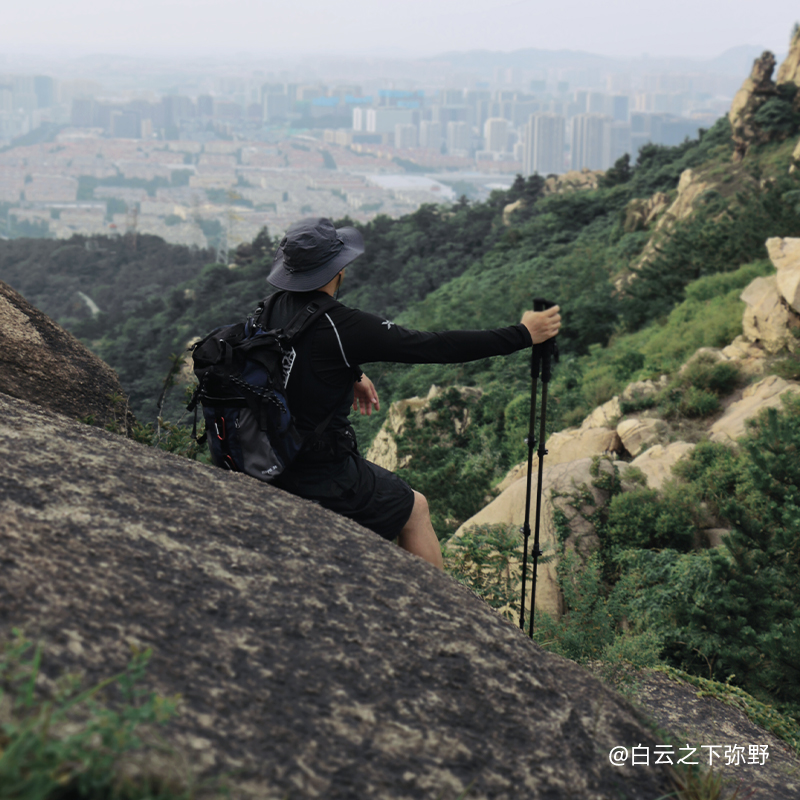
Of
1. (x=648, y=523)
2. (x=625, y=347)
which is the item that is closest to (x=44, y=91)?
(x=625, y=347)

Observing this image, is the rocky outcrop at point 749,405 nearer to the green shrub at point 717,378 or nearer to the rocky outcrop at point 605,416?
the green shrub at point 717,378

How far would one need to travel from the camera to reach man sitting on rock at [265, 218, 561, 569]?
108 inches

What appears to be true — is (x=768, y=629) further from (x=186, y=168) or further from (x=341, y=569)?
(x=186, y=168)

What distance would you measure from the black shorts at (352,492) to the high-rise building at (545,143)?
123 meters

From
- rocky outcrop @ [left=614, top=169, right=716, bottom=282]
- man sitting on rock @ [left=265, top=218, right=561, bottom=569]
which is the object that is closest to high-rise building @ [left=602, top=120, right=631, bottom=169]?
rocky outcrop @ [left=614, top=169, right=716, bottom=282]

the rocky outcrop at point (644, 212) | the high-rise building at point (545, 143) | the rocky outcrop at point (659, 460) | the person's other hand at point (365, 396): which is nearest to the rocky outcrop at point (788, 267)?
the rocky outcrop at point (659, 460)

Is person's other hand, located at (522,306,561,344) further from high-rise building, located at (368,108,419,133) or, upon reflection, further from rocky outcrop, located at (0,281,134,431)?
high-rise building, located at (368,108,419,133)

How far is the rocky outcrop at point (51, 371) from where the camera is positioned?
3547mm

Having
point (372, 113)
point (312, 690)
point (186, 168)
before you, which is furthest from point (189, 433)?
point (372, 113)

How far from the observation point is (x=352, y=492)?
290cm

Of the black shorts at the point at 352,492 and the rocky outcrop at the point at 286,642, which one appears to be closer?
the rocky outcrop at the point at 286,642

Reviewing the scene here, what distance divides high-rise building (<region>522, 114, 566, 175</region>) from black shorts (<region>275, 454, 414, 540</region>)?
123m

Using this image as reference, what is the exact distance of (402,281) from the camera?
108 feet

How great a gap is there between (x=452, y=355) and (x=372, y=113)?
17921 centimetres
